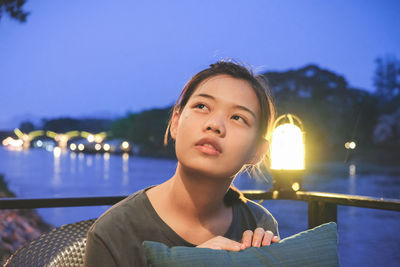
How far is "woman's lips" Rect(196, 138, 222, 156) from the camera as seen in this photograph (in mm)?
1134

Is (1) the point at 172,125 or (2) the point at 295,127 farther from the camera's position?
(2) the point at 295,127

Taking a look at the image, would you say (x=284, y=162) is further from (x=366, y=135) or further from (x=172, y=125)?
(x=366, y=135)

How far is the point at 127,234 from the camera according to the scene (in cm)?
112

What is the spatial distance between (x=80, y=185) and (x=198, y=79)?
5893 cm

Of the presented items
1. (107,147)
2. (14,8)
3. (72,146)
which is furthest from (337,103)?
(72,146)

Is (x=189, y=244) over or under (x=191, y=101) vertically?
under

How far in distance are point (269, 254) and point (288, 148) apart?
172 centimetres

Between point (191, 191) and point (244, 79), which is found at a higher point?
point (244, 79)

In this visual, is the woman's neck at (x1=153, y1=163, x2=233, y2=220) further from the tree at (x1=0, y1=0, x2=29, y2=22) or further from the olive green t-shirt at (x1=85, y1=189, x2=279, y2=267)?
the tree at (x1=0, y1=0, x2=29, y2=22)

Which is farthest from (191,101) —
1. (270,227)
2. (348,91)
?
(348,91)

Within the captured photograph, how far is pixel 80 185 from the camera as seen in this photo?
2265 inches

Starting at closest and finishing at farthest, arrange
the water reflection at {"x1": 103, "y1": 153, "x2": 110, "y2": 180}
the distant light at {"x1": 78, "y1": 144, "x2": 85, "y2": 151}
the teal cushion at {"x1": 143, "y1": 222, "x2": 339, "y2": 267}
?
1. the teal cushion at {"x1": 143, "y1": 222, "x2": 339, "y2": 267}
2. the water reflection at {"x1": 103, "y1": 153, "x2": 110, "y2": 180}
3. the distant light at {"x1": 78, "y1": 144, "x2": 85, "y2": 151}

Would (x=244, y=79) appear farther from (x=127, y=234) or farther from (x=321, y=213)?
(x=321, y=213)

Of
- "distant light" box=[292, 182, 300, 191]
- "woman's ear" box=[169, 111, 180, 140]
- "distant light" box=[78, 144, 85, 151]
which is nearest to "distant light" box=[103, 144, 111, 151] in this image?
"distant light" box=[78, 144, 85, 151]
